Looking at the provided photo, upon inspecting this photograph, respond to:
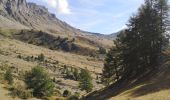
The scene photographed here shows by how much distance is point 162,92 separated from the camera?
4500cm

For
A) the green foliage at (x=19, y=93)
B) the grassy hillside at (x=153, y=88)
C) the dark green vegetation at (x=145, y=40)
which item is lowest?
the green foliage at (x=19, y=93)

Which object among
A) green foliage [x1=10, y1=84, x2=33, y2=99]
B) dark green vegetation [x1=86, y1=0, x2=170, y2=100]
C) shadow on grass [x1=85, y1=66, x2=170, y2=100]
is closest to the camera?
shadow on grass [x1=85, y1=66, x2=170, y2=100]

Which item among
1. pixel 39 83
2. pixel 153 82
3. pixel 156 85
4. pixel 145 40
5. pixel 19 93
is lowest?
pixel 19 93

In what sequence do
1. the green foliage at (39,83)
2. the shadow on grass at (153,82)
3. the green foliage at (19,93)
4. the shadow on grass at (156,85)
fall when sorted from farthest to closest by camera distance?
the green foliage at (39,83)
the green foliage at (19,93)
the shadow on grass at (153,82)
the shadow on grass at (156,85)

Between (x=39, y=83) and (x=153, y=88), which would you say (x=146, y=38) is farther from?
(x=39, y=83)

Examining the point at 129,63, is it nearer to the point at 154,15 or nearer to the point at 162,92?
the point at 154,15

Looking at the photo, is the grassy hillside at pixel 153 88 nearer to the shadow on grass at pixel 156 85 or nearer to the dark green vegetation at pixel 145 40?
the shadow on grass at pixel 156 85

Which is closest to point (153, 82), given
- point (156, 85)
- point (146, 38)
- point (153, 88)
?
point (156, 85)

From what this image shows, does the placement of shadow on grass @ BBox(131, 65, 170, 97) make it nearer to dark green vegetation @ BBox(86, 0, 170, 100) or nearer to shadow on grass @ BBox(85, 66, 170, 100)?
shadow on grass @ BBox(85, 66, 170, 100)

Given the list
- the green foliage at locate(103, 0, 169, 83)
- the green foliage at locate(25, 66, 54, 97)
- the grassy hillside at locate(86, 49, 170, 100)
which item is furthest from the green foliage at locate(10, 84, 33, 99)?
the green foliage at locate(103, 0, 169, 83)

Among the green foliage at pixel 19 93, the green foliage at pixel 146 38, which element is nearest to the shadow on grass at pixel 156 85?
the green foliage at pixel 146 38

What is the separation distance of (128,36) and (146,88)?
20.0 metres

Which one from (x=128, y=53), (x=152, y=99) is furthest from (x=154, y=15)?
(x=152, y=99)

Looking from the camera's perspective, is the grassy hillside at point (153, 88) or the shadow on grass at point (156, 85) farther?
the shadow on grass at point (156, 85)
